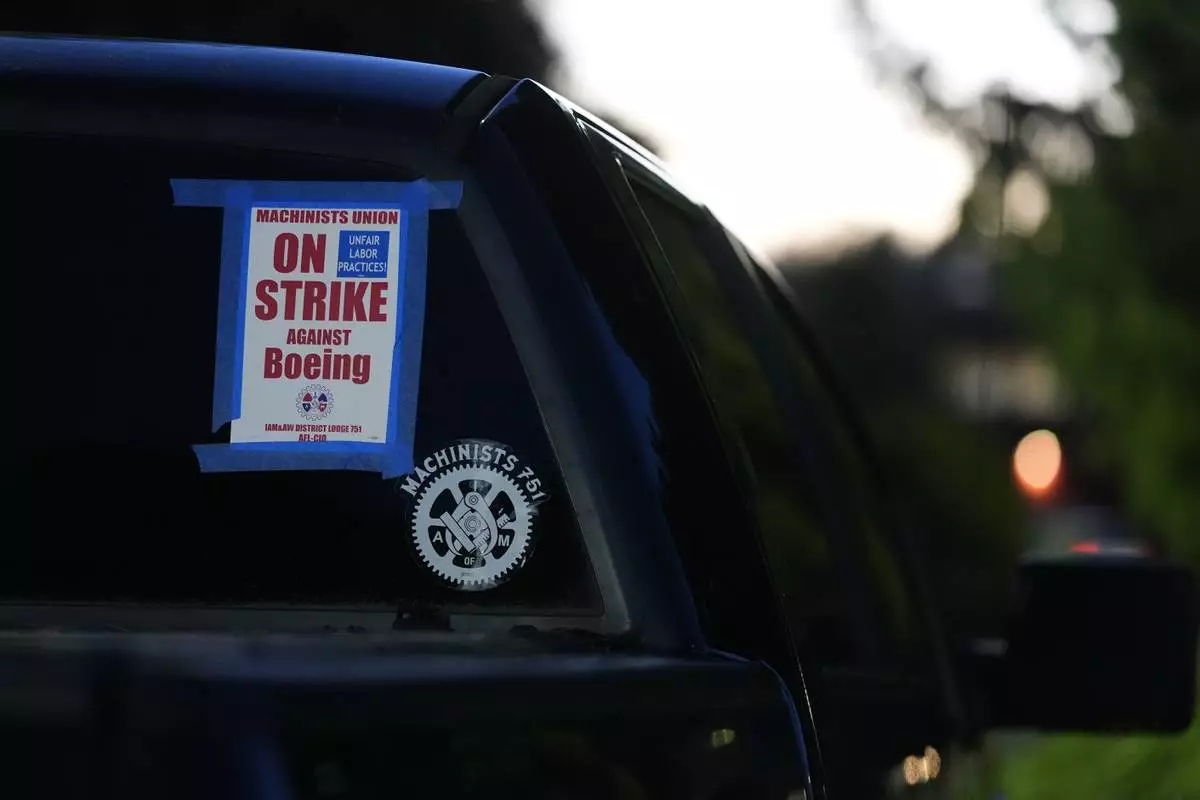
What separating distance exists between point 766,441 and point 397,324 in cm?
151

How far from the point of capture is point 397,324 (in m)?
1.56

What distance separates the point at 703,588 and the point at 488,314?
0.27m

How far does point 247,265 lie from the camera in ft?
5.13

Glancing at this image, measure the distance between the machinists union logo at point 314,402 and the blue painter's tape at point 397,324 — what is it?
0.07 ft

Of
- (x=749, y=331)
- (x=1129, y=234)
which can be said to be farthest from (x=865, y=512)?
(x=1129, y=234)

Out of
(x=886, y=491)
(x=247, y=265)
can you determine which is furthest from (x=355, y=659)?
(x=886, y=491)

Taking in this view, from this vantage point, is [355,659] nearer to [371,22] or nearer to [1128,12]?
[371,22]

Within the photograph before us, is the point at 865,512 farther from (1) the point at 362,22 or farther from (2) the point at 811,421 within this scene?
(1) the point at 362,22

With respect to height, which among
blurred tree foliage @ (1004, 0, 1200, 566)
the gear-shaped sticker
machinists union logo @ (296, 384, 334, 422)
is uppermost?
blurred tree foliage @ (1004, 0, 1200, 566)

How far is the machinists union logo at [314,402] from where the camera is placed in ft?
5.03

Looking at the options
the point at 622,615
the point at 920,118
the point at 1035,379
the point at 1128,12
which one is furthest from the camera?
the point at 1035,379

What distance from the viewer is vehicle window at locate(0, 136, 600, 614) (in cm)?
154

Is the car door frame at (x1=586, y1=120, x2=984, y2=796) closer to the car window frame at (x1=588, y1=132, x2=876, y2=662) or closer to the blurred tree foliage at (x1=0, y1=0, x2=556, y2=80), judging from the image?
the car window frame at (x1=588, y1=132, x2=876, y2=662)

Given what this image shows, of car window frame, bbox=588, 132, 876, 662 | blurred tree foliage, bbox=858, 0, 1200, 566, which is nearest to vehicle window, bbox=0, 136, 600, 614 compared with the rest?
Result: car window frame, bbox=588, 132, 876, 662
